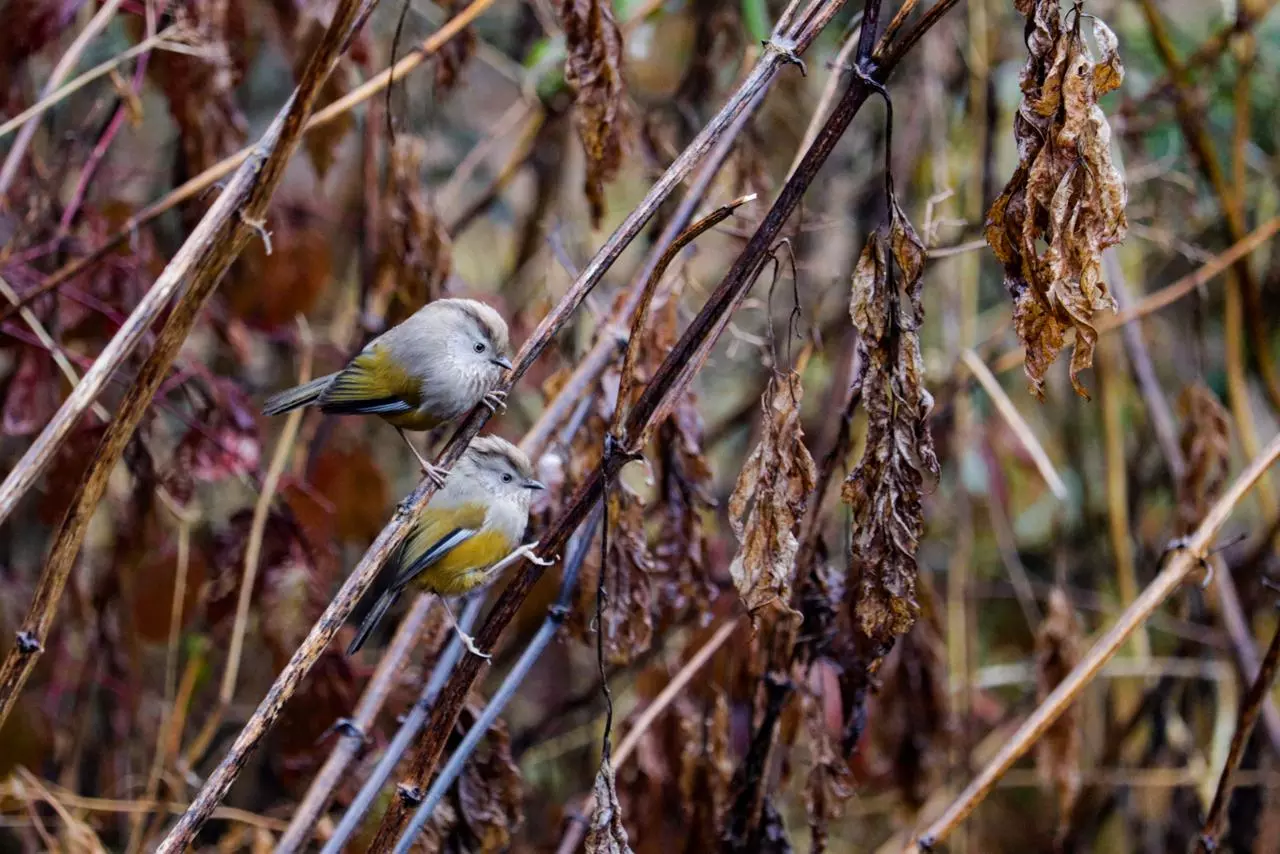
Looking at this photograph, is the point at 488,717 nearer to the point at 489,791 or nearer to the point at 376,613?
the point at 489,791

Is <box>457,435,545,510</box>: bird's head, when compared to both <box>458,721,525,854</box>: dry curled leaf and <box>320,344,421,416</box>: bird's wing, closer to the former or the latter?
<box>320,344,421,416</box>: bird's wing

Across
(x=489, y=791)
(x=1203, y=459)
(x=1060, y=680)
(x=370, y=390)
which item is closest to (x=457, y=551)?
(x=370, y=390)

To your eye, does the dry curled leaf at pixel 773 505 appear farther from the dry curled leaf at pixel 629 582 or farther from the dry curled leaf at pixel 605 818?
the dry curled leaf at pixel 629 582

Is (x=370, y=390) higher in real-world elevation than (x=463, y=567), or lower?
higher

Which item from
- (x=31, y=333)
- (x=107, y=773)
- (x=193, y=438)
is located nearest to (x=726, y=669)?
(x=193, y=438)

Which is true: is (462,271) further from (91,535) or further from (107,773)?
(107,773)

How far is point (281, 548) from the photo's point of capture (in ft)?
9.45

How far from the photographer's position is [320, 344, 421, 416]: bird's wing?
2.24 metres

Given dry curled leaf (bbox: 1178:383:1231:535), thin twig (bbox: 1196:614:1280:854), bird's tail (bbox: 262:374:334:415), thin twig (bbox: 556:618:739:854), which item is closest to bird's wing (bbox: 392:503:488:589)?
bird's tail (bbox: 262:374:334:415)

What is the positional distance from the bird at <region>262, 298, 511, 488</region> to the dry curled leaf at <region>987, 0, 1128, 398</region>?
3.25 feet

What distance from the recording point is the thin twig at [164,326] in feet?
4.96

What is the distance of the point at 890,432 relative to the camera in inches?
62.6

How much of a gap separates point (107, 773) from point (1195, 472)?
11.0 ft

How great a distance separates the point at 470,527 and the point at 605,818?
88 centimetres
